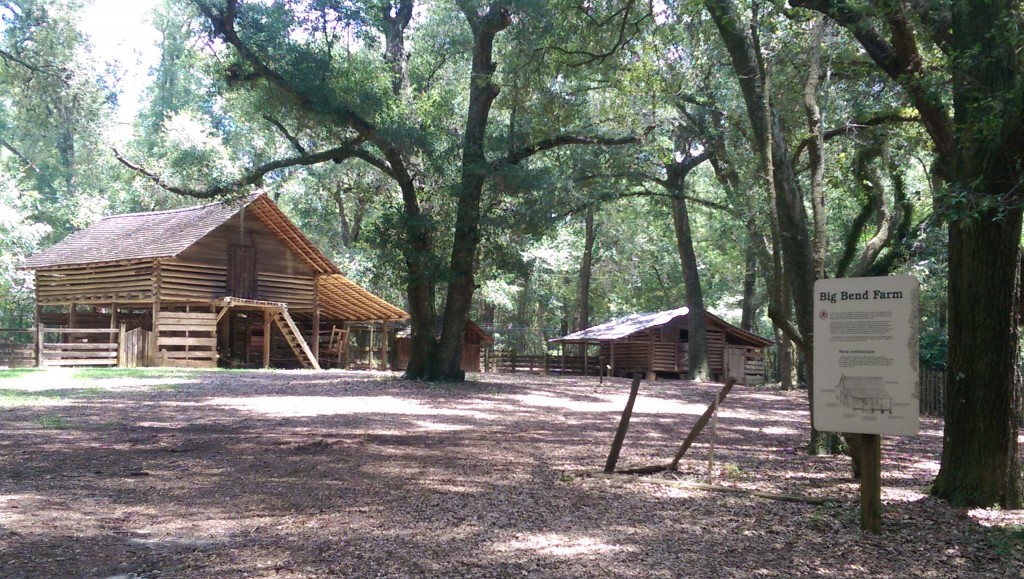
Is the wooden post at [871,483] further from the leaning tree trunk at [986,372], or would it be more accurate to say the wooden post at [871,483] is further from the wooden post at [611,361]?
the wooden post at [611,361]

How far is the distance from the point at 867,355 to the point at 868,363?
0.20ft

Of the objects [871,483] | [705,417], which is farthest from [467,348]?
[871,483]

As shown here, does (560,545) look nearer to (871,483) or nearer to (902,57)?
(871,483)

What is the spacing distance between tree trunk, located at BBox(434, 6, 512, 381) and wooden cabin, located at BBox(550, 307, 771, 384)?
14.8 metres

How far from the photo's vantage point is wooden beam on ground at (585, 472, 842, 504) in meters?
7.62

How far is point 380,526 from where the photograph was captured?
21.1ft

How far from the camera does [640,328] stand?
36.0 m

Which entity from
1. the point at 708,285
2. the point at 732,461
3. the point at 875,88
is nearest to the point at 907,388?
the point at 732,461

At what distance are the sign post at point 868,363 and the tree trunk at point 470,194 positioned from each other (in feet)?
48.2

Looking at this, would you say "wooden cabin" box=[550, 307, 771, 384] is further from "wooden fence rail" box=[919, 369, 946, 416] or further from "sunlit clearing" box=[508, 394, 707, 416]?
"wooden fence rail" box=[919, 369, 946, 416]

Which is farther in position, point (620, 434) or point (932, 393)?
point (932, 393)

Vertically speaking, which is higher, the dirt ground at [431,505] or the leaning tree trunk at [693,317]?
the leaning tree trunk at [693,317]

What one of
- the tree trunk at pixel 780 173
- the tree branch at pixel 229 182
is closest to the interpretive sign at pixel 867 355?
the tree trunk at pixel 780 173

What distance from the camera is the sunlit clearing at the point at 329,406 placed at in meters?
14.8
